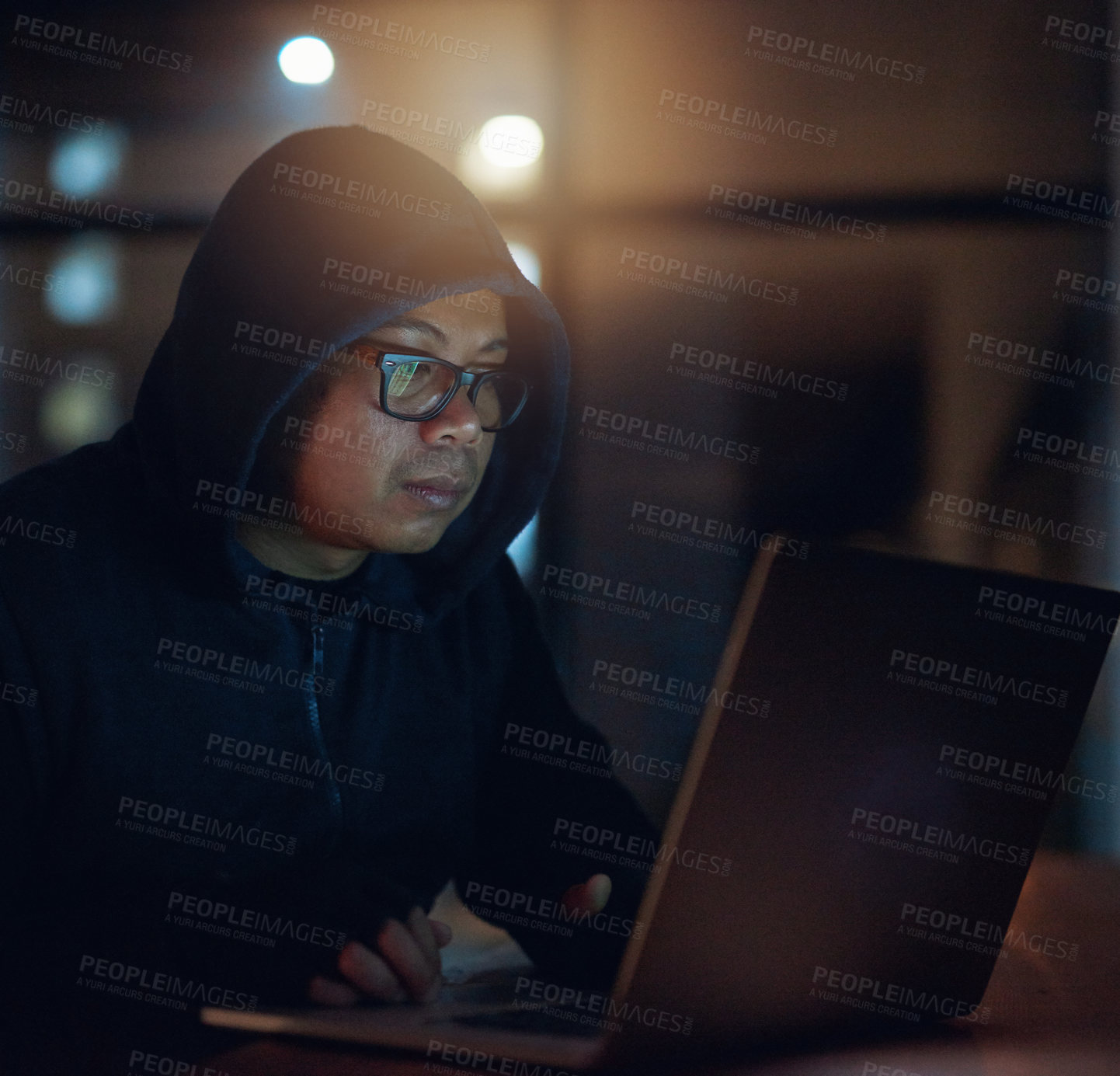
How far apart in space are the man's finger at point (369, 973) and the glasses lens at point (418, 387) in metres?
0.60

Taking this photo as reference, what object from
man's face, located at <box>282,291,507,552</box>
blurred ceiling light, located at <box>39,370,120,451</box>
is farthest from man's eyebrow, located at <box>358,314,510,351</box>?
blurred ceiling light, located at <box>39,370,120,451</box>

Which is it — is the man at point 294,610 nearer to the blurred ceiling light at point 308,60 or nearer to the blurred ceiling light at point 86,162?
the blurred ceiling light at point 308,60

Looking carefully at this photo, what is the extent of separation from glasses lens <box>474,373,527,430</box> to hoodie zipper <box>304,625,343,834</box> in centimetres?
36

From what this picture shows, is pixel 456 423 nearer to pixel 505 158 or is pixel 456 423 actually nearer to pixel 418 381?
pixel 418 381

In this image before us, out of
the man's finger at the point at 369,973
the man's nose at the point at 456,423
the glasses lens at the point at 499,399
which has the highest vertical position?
the glasses lens at the point at 499,399

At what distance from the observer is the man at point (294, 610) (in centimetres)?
97

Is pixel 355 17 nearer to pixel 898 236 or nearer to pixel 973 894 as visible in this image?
pixel 898 236

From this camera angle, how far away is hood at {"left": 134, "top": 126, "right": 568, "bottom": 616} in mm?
1015

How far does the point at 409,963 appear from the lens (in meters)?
0.79

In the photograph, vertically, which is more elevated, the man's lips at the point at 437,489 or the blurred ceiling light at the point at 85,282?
the blurred ceiling light at the point at 85,282

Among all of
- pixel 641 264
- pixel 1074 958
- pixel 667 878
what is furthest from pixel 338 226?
pixel 641 264

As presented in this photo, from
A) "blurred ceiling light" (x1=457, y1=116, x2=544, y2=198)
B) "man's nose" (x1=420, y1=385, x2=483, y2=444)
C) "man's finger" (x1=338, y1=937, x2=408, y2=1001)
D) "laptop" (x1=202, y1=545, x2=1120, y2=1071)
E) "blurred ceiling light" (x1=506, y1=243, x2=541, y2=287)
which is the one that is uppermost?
"blurred ceiling light" (x1=457, y1=116, x2=544, y2=198)

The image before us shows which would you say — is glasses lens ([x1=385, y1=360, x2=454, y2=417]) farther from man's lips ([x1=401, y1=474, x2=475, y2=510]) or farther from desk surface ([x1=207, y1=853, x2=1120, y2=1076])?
desk surface ([x1=207, y1=853, x2=1120, y2=1076])

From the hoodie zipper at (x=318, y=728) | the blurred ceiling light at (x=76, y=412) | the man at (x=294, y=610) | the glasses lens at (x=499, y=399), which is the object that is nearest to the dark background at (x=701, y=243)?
the blurred ceiling light at (x=76, y=412)
